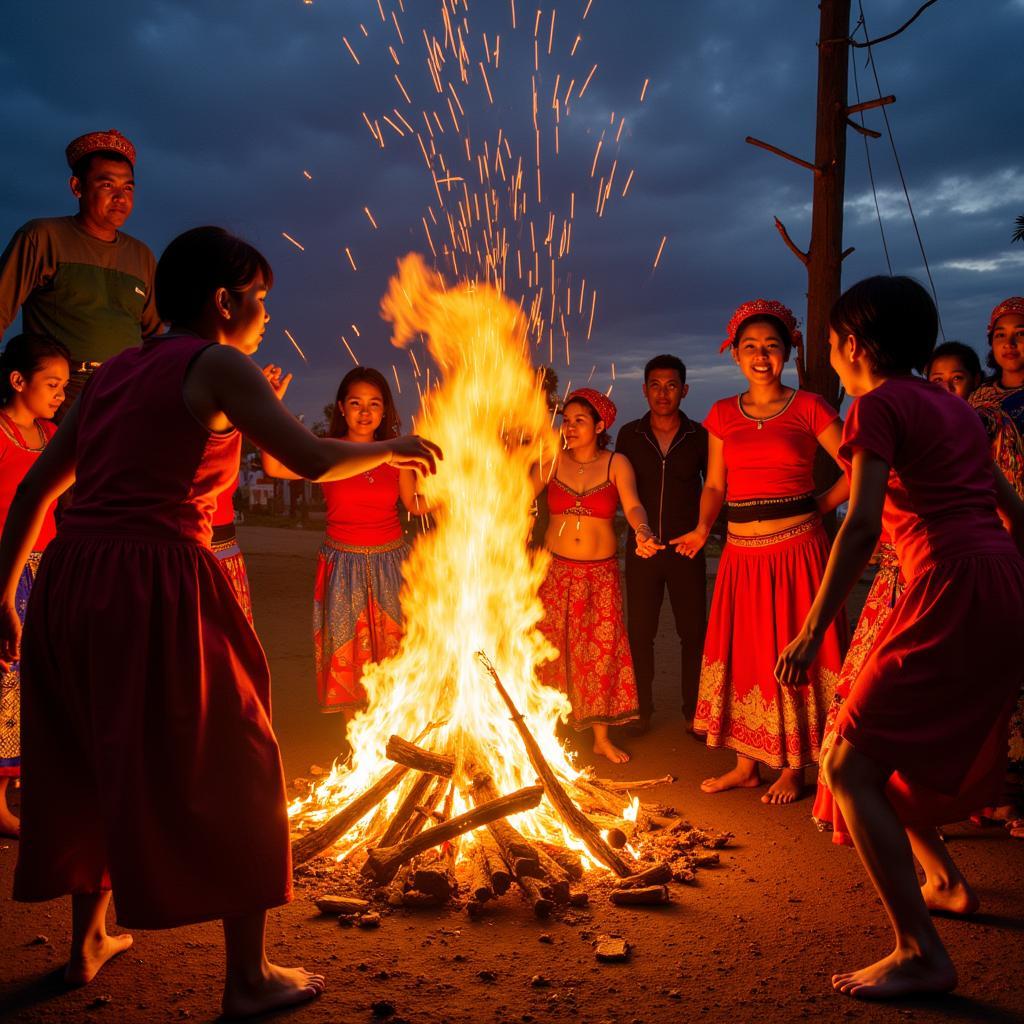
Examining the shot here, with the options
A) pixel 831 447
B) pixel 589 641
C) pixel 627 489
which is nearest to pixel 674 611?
pixel 589 641

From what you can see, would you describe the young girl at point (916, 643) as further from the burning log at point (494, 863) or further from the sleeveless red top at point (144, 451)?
the sleeveless red top at point (144, 451)

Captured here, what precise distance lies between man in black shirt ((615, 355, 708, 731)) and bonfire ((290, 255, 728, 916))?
829 mm

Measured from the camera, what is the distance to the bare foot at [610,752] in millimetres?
5402

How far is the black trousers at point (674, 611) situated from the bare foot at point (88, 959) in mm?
3863

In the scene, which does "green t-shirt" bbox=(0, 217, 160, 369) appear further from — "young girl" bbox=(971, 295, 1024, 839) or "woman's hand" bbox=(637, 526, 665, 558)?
"young girl" bbox=(971, 295, 1024, 839)

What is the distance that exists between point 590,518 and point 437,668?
5.11 ft

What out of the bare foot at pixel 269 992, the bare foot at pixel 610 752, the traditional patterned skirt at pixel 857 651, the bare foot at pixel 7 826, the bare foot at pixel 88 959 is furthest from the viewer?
the bare foot at pixel 610 752

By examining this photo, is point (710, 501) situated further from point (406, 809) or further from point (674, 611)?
point (406, 809)

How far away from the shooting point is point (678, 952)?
3018mm

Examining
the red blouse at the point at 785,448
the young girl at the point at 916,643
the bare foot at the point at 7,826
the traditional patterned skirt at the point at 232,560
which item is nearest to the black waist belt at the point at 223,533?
the traditional patterned skirt at the point at 232,560

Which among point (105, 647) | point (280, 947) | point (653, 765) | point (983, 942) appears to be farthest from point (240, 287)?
point (653, 765)

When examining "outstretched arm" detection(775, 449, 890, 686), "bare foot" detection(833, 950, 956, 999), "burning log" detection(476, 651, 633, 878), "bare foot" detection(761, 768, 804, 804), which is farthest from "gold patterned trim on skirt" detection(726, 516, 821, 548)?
"bare foot" detection(833, 950, 956, 999)

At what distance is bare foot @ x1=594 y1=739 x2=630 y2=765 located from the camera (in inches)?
213

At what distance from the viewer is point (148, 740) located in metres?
2.39
